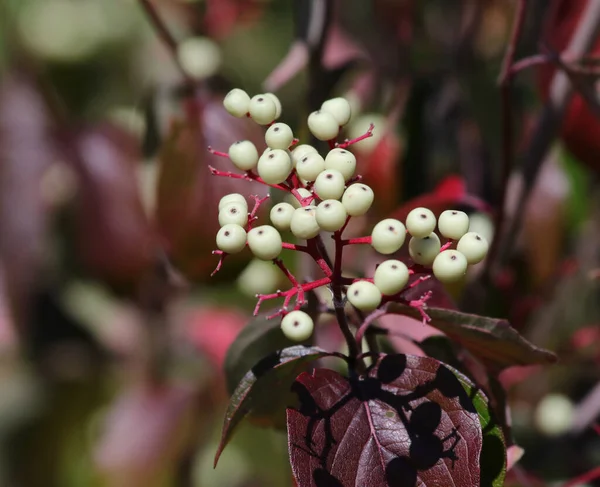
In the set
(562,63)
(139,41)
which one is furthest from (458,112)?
(139,41)

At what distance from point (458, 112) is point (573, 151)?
0.56 ft

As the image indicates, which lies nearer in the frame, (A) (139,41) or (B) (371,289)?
(B) (371,289)

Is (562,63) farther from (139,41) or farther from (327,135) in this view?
(139,41)

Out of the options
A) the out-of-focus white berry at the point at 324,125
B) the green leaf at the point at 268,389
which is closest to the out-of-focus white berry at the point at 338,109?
the out-of-focus white berry at the point at 324,125

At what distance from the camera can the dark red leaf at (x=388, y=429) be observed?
1.23 feet

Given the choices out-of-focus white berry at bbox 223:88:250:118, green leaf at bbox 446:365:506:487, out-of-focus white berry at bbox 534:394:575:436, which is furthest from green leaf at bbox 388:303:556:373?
out-of-focus white berry at bbox 534:394:575:436

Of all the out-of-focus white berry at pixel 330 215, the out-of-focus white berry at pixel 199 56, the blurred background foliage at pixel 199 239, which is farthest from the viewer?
the out-of-focus white berry at pixel 199 56

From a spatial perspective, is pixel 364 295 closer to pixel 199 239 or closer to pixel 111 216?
pixel 199 239

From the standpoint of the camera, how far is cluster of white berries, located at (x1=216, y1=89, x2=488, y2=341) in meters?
0.36

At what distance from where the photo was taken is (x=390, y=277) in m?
0.36

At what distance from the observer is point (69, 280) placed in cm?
120

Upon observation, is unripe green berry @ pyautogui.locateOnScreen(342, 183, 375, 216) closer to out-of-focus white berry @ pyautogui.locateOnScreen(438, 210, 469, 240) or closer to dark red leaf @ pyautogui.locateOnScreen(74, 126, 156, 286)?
out-of-focus white berry @ pyautogui.locateOnScreen(438, 210, 469, 240)

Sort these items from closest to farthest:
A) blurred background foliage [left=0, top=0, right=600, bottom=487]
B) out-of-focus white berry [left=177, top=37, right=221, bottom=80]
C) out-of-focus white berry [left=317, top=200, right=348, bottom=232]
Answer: out-of-focus white berry [left=317, top=200, right=348, bottom=232]
blurred background foliage [left=0, top=0, right=600, bottom=487]
out-of-focus white berry [left=177, top=37, right=221, bottom=80]

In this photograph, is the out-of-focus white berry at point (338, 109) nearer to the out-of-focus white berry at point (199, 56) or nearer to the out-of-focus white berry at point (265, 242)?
the out-of-focus white berry at point (265, 242)
